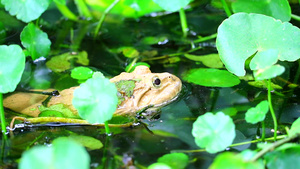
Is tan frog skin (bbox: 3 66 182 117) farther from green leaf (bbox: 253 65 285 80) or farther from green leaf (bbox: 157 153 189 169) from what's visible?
green leaf (bbox: 253 65 285 80)

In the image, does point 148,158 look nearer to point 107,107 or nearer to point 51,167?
point 107,107

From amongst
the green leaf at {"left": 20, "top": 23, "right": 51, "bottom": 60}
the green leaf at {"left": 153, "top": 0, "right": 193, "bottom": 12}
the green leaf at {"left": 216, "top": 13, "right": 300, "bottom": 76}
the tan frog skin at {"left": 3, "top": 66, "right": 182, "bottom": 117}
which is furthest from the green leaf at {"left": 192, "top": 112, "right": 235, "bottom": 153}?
the green leaf at {"left": 20, "top": 23, "right": 51, "bottom": 60}

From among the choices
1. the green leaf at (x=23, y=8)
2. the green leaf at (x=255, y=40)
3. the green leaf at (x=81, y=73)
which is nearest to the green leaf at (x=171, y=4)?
the green leaf at (x=255, y=40)

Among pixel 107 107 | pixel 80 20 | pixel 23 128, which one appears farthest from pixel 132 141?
A: pixel 80 20

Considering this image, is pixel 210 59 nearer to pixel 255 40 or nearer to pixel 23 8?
pixel 255 40

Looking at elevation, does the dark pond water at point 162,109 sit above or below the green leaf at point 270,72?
below

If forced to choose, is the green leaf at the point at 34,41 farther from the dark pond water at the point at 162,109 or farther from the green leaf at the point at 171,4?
the green leaf at the point at 171,4

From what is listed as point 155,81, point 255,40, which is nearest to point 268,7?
A: point 255,40
